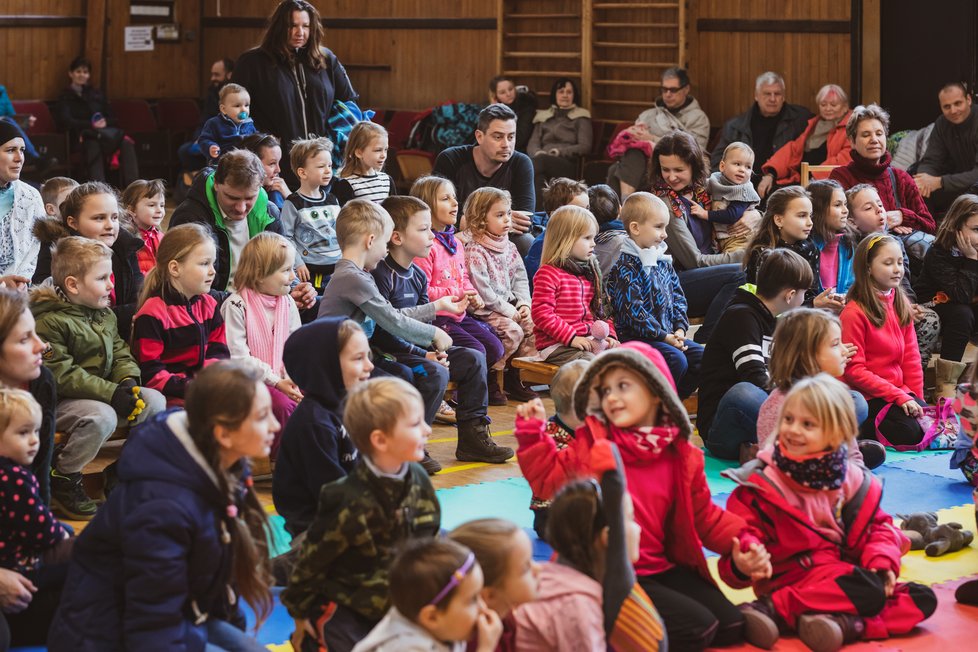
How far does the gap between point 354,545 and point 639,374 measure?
91 centimetres

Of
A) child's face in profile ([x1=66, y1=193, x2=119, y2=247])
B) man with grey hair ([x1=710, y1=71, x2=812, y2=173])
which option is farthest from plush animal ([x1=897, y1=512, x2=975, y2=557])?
man with grey hair ([x1=710, y1=71, x2=812, y2=173])

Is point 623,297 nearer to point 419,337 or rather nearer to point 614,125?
point 419,337

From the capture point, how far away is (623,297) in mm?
5875

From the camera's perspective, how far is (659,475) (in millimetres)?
3562

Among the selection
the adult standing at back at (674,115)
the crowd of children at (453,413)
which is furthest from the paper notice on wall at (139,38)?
the crowd of children at (453,413)

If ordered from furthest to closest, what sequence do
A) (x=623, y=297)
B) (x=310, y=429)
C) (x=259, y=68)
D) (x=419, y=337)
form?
1. (x=259, y=68)
2. (x=623, y=297)
3. (x=419, y=337)
4. (x=310, y=429)

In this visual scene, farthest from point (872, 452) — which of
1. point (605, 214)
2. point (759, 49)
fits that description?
point (759, 49)

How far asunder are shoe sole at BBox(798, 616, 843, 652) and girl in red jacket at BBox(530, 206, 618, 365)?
2.26 m

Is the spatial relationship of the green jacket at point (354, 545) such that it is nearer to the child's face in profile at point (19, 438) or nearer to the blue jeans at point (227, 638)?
the blue jeans at point (227, 638)

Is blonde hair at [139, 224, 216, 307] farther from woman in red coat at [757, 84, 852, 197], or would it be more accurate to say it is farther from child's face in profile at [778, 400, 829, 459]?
woman in red coat at [757, 84, 852, 197]

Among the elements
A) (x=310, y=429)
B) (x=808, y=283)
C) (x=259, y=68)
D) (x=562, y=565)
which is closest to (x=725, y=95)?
(x=259, y=68)

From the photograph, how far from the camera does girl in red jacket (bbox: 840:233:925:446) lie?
5570 mm

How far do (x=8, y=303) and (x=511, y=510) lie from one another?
6.15 feet

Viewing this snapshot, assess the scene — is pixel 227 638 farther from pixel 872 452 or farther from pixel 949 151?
pixel 949 151
